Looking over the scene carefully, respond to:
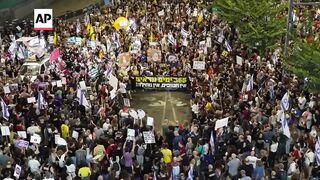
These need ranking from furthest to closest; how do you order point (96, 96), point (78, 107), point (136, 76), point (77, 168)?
point (136, 76) → point (96, 96) → point (78, 107) → point (77, 168)

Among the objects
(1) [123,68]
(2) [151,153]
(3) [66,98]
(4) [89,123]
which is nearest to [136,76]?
(1) [123,68]

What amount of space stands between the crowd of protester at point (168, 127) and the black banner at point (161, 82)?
0.30m

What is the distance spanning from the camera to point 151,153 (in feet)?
58.3

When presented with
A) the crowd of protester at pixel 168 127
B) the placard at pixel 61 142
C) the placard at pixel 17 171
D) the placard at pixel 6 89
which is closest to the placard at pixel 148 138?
the crowd of protester at pixel 168 127

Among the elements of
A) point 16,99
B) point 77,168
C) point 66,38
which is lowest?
point 77,168

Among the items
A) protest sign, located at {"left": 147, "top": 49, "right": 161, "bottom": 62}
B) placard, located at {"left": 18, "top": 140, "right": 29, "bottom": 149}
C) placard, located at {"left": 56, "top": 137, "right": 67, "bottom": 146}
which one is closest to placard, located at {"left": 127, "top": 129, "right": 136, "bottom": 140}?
placard, located at {"left": 56, "top": 137, "right": 67, "bottom": 146}

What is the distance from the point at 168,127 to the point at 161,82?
7.49m

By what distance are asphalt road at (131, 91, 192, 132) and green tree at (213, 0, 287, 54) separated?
3859mm

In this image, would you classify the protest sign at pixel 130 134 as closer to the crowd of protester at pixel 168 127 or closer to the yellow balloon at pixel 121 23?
the crowd of protester at pixel 168 127

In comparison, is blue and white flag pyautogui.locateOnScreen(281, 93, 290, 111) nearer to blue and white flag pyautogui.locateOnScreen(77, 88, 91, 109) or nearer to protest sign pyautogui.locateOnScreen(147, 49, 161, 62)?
blue and white flag pyautogui.locateOnScreen(77, 88, 91, 109)

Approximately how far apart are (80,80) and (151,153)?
716cm

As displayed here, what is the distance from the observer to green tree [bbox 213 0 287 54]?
2642 cm

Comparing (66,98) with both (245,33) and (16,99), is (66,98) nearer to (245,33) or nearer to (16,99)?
(16,99)

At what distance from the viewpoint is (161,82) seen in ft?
87.4
